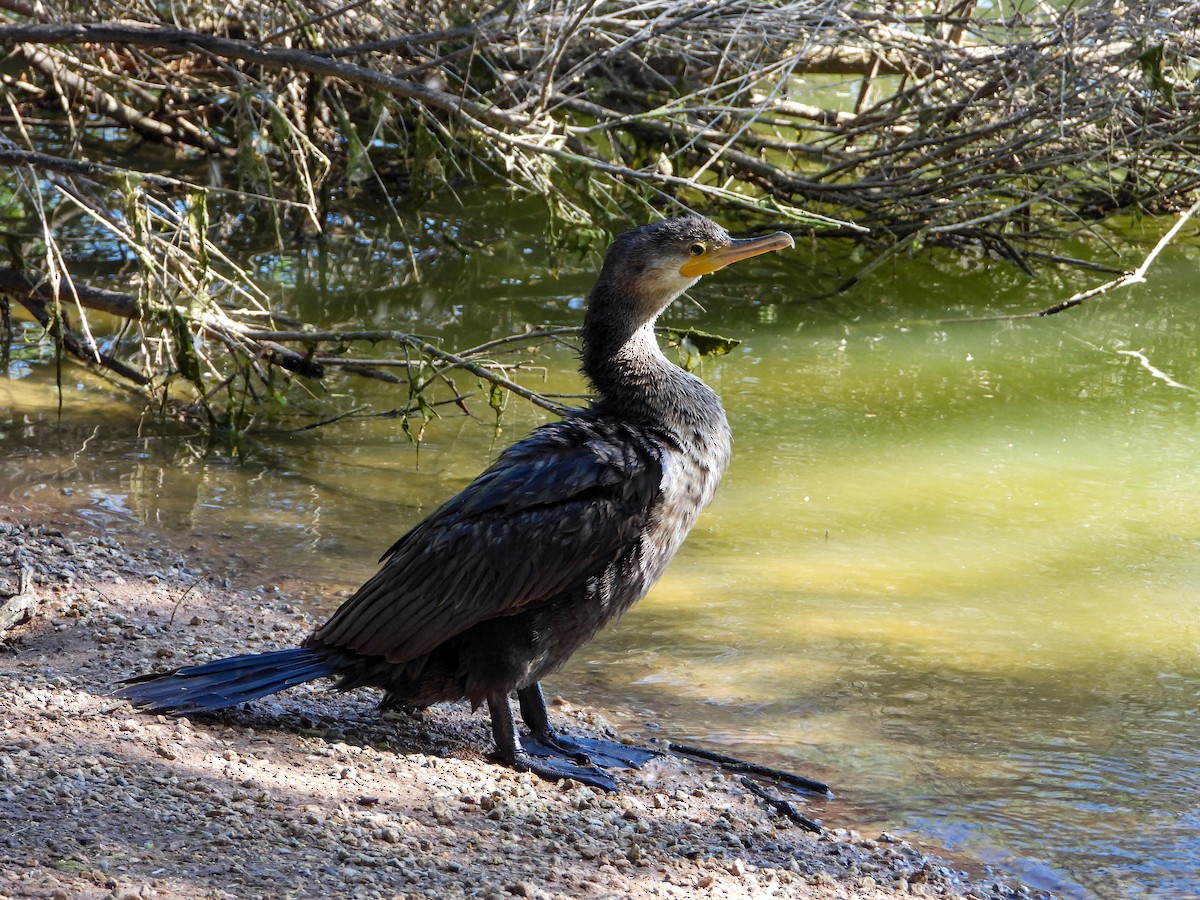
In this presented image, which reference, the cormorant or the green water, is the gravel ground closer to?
the cormorant

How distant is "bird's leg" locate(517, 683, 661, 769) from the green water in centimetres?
40

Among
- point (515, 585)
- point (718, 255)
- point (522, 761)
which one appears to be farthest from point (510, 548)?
point (718, 255)

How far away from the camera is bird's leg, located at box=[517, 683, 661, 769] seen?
412 cm

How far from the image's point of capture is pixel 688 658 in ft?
16.7

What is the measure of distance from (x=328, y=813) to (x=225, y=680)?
0.70 metres

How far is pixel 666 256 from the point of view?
4.55 metres

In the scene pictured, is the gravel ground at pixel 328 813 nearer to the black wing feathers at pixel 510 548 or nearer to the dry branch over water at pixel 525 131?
the black wing feathers at pixel 510 548

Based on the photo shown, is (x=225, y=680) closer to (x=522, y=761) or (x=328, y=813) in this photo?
(x=328, y=813)

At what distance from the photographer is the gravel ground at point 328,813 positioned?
299cm

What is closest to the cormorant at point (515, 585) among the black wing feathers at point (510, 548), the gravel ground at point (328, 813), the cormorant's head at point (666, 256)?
the black wing feathers at point (510, 548)

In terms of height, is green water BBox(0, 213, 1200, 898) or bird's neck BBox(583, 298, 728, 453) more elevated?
bird's neck BBox(583, 298, 728, 453)

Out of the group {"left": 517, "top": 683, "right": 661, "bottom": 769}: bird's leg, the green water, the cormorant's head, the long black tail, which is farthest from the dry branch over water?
the long black tail

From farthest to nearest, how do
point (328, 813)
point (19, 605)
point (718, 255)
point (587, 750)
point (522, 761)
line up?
1. point (718, 255)
2. point (19, 605)
3. point (587, 750)
4. point (522, 761)
5. point (328, 813)

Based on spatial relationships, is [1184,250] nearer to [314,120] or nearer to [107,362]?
[314,120]
